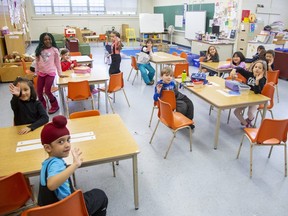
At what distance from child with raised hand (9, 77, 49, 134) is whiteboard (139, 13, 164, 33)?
10553mm

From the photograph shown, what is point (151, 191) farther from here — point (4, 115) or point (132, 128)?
point (4, 115)

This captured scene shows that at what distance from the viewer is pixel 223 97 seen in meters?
3.06

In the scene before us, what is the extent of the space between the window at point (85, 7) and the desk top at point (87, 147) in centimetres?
1293

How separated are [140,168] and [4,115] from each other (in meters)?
2.81

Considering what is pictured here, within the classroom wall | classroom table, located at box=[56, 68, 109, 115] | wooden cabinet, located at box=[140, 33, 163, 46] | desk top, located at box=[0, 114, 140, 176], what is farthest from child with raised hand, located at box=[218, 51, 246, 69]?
the classroom wall

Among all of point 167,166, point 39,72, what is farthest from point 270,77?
point 39,72

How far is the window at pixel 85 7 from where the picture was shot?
42.7 ft

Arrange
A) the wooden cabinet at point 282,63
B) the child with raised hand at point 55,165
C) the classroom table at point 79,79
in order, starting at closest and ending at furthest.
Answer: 1. the child with raised hand at point 55,165
2. the classroom table at point 79,79
3. the wooden cabinet at point 282,63

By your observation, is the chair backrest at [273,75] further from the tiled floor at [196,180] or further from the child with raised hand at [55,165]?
the child with raised hand at [55,165]

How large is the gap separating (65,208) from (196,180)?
1553mm

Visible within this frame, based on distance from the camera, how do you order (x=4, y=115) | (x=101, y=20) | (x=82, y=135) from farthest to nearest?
(x=101, y=20) → (x=4, y=115) → (x=82, y=135)

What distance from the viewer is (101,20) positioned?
14070 millimetres

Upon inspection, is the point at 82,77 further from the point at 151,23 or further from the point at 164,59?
the point at 151,23

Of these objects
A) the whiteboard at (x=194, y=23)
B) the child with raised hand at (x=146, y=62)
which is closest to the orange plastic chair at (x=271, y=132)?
the child with raised hand at (x=146, y=62)
